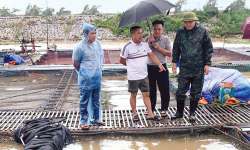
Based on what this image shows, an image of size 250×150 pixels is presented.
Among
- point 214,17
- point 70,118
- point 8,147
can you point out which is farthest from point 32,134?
point 214,17

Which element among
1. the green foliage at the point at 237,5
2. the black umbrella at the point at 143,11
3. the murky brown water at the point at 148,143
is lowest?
the murky brown water at the point at 148,143

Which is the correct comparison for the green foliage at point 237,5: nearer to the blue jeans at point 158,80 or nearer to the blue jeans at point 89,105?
the blue jeans at point 158,80

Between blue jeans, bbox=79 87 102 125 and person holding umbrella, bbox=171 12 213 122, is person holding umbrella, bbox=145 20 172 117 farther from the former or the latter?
blue jeans, bbox=79 87 102 125

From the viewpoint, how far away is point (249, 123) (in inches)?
149

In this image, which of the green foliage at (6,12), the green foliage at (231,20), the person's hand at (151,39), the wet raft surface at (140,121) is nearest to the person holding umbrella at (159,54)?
the person's hand at (151,39)

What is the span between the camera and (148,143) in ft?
12.2

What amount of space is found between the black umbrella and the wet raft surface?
143 cm

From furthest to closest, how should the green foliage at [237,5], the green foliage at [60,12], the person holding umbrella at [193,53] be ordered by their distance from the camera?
the green foliage at [60,12], the green foliage at [237,5], the person holding umbrella at [193,53]

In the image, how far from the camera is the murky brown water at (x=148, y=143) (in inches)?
141

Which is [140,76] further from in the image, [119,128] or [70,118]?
[70,118]

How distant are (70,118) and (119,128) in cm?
93

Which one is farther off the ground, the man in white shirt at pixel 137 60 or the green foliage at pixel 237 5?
the green foliage at pixel 237 5

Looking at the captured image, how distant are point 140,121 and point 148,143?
0.43 meters

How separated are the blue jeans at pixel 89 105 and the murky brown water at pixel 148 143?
0.91ft
